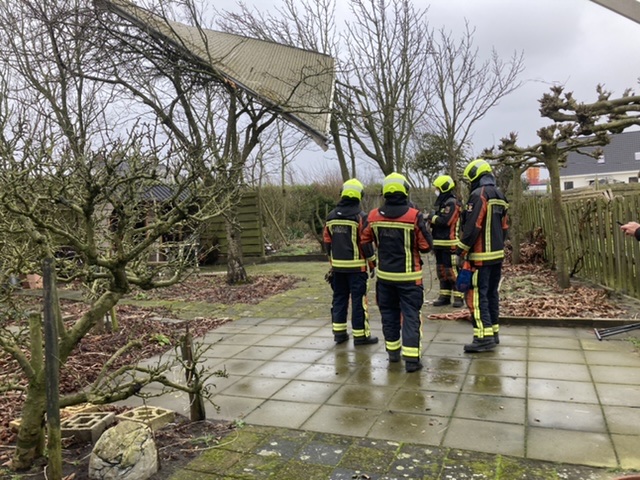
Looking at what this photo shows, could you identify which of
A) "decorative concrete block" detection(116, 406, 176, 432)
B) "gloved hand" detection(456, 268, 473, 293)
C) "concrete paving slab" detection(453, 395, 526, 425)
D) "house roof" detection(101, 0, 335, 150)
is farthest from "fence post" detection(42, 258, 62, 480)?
"house roof" detection(101, 0, 335, 150)

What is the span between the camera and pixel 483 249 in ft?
17.1

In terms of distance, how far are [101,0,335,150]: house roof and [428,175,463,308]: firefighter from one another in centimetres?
314

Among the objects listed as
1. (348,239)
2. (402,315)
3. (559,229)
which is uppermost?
(348,239)

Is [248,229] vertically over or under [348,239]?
over

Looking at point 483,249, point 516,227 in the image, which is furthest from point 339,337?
point 516,227

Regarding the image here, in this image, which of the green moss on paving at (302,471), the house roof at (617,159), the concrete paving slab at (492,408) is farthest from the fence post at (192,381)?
the house roof at (617,159)

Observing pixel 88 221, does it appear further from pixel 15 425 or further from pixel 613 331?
pixel 613 331

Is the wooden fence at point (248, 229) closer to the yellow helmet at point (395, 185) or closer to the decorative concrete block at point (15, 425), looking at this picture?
the yellow helmet at point (395, 185)

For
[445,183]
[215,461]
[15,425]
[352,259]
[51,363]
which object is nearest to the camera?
[51,363]

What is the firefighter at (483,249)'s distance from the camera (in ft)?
17.0

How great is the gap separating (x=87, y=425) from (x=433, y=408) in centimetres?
263

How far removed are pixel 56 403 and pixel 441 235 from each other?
5.94 metres

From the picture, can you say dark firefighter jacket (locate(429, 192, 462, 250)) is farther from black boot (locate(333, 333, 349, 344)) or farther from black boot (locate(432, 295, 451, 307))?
black boot (locate(333, 333, 349, 344))

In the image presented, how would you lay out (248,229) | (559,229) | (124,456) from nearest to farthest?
(124,456) < (559,229) < (248,229)
